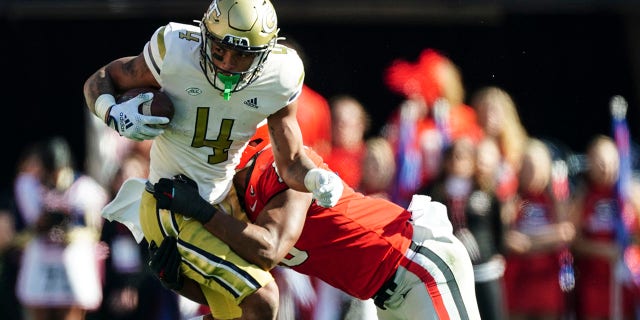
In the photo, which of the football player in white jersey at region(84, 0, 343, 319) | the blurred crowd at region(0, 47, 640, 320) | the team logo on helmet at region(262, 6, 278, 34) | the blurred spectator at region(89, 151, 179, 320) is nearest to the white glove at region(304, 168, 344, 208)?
the football player in white jersey at region(84, 0, 343, 319)

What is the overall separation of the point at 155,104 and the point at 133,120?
0.40 ft

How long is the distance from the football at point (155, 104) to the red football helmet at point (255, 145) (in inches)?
19.3

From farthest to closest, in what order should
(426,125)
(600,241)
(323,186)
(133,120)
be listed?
(600,241) → (426,125) → (323,186) → (133,120)

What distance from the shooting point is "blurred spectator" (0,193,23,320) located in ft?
24.9

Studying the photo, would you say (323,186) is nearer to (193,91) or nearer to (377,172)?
(193,91)

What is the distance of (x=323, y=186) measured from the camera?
182 inches

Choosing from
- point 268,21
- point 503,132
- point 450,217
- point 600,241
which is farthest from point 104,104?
point 600,241

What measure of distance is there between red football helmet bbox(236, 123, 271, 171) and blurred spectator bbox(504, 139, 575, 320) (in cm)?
277

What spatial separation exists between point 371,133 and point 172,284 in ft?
15.0

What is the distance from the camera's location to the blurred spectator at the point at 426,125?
24.4ft

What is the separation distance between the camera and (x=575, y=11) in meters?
9.23

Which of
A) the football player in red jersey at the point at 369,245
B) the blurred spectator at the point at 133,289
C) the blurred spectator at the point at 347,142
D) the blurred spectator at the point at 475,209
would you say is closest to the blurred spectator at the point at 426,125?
the blurred spectator at the point at 475,209

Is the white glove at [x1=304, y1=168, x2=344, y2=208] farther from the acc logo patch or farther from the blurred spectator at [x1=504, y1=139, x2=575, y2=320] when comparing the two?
the blurred spectator at [x1=504, y1=139, x2=575, y2=320]

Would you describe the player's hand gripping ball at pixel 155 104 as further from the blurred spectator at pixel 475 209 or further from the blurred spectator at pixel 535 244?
the blurred spectator at pixel 535 244
